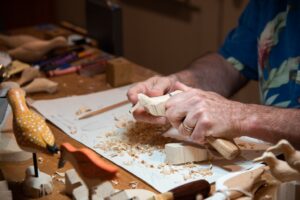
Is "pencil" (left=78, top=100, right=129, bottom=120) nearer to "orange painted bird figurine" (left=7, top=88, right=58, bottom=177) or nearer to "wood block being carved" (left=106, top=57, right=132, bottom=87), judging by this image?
"wood block being carved" (left=106, top=57, right=132, bottom=87)

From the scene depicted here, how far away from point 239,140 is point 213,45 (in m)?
1.45

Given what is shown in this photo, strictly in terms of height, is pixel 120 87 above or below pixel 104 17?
below

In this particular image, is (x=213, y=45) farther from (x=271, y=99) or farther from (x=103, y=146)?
(x=103, y=146)

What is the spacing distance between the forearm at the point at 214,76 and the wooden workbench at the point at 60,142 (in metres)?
0.23

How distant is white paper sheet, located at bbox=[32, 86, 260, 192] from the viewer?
1.25 m

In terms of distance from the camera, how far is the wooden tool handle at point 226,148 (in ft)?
4.02

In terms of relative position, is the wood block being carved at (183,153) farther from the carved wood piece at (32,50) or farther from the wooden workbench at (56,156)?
the carved wood piece at (32,50)

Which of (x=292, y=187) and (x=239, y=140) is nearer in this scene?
(x=292, y=187)

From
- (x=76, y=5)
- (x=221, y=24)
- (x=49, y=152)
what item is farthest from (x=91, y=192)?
(x=76, y=5)

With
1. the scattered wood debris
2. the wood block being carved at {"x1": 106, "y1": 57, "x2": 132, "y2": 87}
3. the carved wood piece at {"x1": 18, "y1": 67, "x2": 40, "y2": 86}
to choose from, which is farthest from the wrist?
the carved wood piece at {"x1": 18, "y1": 67, "x2": 40, "y2": 86}

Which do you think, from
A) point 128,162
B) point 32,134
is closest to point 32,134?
point 32,134

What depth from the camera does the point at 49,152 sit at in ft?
3.58

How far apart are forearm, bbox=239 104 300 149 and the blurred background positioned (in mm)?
921

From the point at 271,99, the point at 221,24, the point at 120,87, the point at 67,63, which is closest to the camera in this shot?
the point at 271,99
